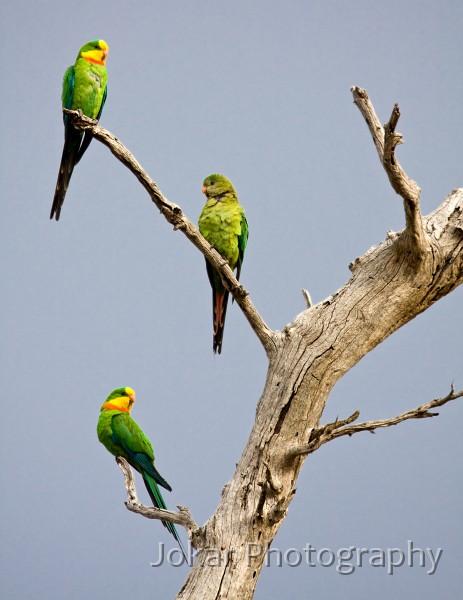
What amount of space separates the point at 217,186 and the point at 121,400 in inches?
55.8

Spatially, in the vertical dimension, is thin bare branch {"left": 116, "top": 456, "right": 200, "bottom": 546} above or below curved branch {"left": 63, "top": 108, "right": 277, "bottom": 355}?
below

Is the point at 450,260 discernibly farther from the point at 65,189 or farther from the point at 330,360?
the point at 65,189

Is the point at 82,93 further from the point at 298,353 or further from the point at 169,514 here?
the point at 169,514

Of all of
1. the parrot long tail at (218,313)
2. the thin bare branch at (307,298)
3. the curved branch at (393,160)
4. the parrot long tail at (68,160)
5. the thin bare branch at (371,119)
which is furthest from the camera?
the parrot long tail at (218,313)

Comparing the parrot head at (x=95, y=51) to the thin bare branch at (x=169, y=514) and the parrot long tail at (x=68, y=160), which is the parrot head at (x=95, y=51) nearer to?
the parrot long tail at (x=68, y=160)

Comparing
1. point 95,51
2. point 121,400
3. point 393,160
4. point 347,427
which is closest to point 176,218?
point 393,160

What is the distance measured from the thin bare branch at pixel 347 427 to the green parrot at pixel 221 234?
1.10 metres

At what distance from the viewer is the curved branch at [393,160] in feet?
8.55

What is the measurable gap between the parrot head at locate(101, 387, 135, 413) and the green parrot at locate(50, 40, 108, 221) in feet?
4.22

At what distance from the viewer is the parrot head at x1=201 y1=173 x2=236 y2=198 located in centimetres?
405

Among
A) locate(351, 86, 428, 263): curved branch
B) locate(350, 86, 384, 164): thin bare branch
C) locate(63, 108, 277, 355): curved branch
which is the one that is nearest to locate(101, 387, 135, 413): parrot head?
locate(63, 108, 277, 355): curved branch

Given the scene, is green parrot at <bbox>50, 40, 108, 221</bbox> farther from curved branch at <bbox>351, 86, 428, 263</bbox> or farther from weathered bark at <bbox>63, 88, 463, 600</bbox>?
curved branch at <bbox>351, 86, 428, 263</bbox>

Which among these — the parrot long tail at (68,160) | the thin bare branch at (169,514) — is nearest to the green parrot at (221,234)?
the parrot long tail at (68,160)

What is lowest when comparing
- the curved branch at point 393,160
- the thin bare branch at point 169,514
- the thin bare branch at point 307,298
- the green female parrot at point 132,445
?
the thin bare branch at point 169,514
